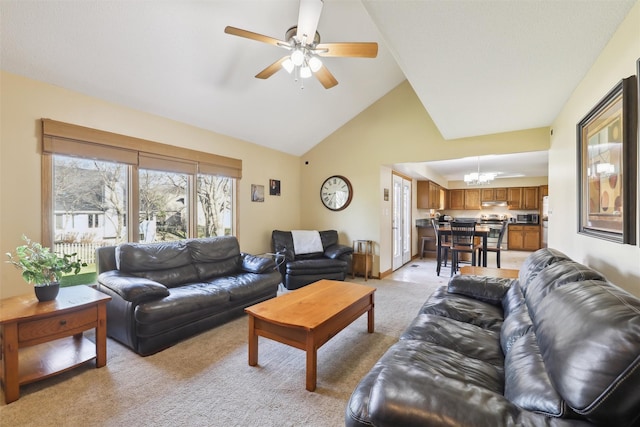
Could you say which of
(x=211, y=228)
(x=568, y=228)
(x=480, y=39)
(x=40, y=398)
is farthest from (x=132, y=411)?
(x=568, y=228)

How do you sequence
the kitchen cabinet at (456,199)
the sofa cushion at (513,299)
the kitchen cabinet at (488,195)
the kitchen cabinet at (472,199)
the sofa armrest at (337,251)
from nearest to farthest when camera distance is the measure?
the sofa cushion at (513,299) < the sofa armrest at (337,251) < the kitchen cabinet at (488,195) < the kitchen cabinet at (472,199) < the kitchen cabinet at (456,199)

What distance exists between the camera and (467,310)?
7.13 ft

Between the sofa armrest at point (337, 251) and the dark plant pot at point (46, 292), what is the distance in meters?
3.43

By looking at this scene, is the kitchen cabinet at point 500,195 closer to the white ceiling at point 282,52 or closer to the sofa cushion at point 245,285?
the white ceiling at point 282,52

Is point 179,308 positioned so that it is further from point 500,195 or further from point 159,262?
point 500,195

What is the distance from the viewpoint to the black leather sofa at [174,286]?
94.8 inches

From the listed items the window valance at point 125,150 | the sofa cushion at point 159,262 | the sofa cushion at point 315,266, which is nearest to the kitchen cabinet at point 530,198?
the sofa cushion at point 315,266

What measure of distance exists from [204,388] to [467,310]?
77.9 inches

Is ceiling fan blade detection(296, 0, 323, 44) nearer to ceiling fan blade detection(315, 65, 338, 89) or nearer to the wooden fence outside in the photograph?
ceiling fan blade detection(315, 65, 338, 89)

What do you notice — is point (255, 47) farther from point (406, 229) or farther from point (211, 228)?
point (406, 229)

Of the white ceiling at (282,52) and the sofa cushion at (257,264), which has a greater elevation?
the white ceiling at (282,52)

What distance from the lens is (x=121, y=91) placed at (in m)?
3.02

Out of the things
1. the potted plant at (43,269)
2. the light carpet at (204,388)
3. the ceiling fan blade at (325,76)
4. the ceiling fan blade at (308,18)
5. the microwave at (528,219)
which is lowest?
the light carpet at (204,388)

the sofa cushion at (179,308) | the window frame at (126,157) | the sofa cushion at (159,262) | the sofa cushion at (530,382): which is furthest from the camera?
the sofa cushion at (159,262)
